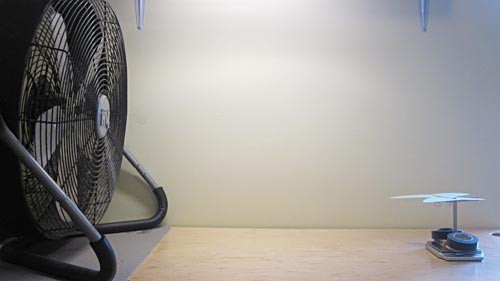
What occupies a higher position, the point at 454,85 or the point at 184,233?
the point at 454,85

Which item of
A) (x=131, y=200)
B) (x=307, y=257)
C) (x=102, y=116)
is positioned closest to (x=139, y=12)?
(x=102, y=116)

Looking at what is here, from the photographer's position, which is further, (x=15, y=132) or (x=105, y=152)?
(x=105, y=152)

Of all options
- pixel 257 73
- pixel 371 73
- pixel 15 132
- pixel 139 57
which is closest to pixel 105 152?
pixel 15 132

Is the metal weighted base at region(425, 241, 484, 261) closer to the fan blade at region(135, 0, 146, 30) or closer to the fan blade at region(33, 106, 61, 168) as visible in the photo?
the fan blade at region(33, 106, 61, 168)

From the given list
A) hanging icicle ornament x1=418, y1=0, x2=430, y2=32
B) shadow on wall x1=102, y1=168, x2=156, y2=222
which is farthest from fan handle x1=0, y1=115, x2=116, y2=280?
hanging icicle ornament x1=418, y1=0, x2=430, y2=32

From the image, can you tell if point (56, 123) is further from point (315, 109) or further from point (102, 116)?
point (315, 109)

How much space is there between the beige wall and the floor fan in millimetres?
282

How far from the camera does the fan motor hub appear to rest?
773mm

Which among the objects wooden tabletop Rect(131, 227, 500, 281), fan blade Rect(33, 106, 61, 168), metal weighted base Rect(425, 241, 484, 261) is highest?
fan blade Rect(33, 106, 61, 168)

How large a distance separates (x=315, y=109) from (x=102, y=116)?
0.61 m

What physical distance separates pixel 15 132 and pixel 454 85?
1.13m

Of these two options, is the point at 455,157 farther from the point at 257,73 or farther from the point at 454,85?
the point at 257,73

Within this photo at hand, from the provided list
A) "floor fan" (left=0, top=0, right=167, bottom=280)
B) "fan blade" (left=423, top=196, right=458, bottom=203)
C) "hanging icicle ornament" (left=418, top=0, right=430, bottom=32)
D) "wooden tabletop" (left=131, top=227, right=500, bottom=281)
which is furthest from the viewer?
"hanging icicle ornament" (left=418, top=0, right=430, bottom=32)

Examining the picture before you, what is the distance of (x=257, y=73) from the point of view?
3.69ft
